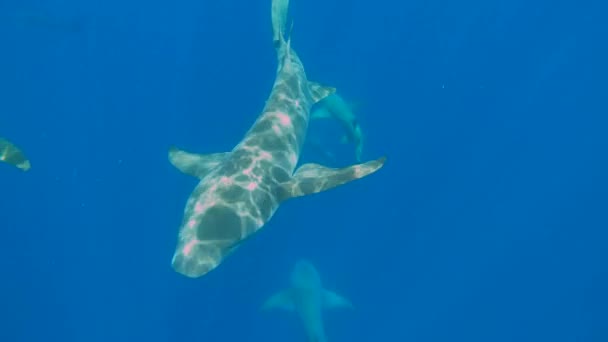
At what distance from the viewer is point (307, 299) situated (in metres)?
15.9

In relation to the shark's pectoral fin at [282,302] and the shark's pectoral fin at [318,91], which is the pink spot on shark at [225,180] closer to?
the shark's pectoral fin at [318,91]

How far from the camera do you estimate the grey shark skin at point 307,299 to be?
50.9 ft

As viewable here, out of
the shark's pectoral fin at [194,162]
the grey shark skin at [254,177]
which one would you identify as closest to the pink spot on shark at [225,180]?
the grey shark skin at [254,177]

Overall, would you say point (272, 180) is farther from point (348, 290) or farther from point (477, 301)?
point (477, 301)

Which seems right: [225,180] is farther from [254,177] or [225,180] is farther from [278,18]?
[278,18]

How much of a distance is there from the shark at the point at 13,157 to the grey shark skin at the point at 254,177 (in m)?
3.14

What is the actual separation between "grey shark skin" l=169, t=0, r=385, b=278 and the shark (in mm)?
3143

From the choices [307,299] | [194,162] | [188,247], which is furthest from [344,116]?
[188,247]

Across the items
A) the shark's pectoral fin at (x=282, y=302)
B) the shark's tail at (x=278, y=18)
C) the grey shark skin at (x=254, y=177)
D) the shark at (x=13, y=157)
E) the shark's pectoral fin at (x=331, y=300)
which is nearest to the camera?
the grey shark skin at (x=254, y=177)

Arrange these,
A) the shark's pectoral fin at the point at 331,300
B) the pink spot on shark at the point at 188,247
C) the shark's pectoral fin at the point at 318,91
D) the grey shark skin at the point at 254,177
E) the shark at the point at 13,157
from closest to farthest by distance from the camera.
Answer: the pink spot on shark at the point at 188,247
the grey shark skin at the point at 254,177
the shark at the point at 13,157
the shark's pectoral fin at the point at 318,91
the shark's pectoral fin at the point at 331,300

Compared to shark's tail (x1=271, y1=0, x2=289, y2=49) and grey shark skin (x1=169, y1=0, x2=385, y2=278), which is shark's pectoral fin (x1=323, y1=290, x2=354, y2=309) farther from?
shark's tail (x1=271, y1=0, x2=289, y2=49)

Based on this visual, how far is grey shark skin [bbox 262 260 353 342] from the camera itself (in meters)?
15.5

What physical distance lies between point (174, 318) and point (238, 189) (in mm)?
9150

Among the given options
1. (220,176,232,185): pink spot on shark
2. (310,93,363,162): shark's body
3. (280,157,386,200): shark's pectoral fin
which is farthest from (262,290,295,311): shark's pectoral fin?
(220,176,232,185): pink spot on shark
